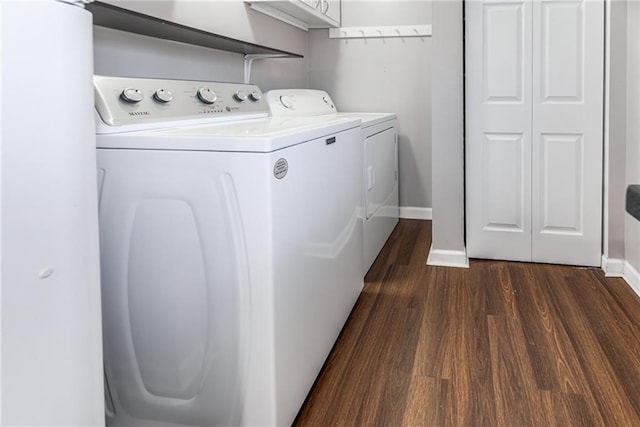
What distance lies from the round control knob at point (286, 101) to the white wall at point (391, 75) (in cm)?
95

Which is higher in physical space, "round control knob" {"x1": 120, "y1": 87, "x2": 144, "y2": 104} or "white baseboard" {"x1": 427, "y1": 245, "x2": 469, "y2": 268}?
"round control knob" {"x1": 120, "y1": 87, "x2": 144, "y2": 104}

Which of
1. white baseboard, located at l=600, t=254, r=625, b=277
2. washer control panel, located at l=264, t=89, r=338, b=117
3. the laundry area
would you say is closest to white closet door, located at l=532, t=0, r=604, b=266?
the laundry area

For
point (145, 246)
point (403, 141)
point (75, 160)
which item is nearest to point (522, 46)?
point (403, 141)

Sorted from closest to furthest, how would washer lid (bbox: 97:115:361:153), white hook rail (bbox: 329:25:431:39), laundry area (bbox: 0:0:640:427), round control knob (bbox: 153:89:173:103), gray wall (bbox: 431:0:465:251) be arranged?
laundry area (bbox: 0:0:640:427)
washer lid (bbox: 97:115:361:153)
round control knob (bbox: 153:89:173:103)
gray wall (bbox: 431:0:465:251)
white hook rail (bbox: 329:25:431:39)

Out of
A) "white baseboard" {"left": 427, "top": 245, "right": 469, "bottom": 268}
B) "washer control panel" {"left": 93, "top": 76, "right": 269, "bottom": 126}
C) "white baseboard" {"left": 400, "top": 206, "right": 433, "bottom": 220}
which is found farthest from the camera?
"white baseboard" {"left": 400, "top": 206, "right": 433, "bottom": 220}

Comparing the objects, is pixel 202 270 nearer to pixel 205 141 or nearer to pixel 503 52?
pixel 205 141

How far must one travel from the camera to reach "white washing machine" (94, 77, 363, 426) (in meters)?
1.28

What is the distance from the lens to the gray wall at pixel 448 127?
108 inches

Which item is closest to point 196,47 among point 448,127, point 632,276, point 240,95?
point 240,95

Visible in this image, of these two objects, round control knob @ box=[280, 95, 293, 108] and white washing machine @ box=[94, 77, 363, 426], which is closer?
white washing machine @ box=[94, 77, 363, 426]

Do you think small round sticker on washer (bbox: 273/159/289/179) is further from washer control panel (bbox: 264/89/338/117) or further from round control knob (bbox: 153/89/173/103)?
washer control panel (bbox: 264/89/338/117)

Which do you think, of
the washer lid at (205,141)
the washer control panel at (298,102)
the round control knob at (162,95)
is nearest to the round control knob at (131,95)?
the round control knob at (162,95)

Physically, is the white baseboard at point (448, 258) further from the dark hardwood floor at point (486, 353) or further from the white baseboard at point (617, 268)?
the white baseboard at point (617, 268)

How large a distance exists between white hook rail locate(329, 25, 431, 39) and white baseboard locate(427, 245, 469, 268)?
1515mm
